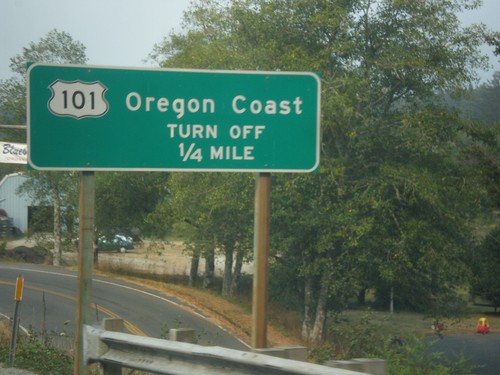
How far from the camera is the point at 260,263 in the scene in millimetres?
5980

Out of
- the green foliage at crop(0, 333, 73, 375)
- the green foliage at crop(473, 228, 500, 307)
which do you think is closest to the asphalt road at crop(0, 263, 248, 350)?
the green foliage at crop(0, 333, 73, 375)

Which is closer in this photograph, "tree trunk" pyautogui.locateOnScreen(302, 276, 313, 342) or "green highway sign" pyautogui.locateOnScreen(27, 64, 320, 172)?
"green highway sign" pyautogui.locateOnScreen(27, 64, 320, 172)

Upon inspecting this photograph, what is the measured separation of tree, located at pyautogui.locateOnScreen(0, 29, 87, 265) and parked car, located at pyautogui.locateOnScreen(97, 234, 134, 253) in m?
2.33

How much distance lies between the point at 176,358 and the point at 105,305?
25388mm

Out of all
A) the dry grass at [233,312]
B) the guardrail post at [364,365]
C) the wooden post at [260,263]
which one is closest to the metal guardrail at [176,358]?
the guardrail post at [364,365]

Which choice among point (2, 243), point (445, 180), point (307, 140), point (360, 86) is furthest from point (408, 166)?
point (2, 243)

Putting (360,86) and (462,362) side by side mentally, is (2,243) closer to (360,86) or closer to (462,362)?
(360,86)

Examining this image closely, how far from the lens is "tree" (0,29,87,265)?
1233 inches

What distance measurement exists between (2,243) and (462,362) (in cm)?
4365

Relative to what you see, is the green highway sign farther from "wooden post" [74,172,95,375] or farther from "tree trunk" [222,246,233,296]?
"tree trunk" [222,246,233,296]

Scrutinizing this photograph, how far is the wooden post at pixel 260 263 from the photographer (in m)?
5.80

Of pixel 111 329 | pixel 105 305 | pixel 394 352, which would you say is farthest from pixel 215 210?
pixel 111 329

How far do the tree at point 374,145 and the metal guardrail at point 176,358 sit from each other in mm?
22637

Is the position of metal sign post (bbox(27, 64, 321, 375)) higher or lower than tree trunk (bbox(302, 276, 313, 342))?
higher
